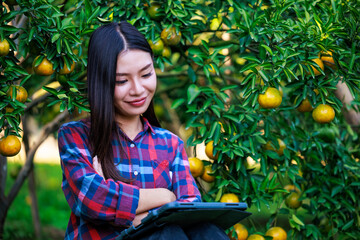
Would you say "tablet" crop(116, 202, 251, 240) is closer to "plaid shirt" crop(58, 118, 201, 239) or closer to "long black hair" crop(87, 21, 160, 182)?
"plaid shirt" crop(58, 118, 201, 239)

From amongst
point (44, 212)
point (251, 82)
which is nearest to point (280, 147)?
point (251, 82)

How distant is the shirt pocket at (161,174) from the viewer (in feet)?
7.19

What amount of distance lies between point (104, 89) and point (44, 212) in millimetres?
4223

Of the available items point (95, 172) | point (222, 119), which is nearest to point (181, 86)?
point (222, 119)

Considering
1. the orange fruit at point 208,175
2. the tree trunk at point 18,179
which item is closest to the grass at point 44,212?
the tree trunk at point 18,179

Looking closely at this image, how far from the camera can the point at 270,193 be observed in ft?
9.53

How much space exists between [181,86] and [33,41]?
5.27 ft

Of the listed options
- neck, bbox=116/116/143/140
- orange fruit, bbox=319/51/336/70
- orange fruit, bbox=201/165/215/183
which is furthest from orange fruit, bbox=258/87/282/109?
neck, bbox=116/116/143/140

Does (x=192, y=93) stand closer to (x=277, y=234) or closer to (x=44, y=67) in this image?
(x=44, y=67)

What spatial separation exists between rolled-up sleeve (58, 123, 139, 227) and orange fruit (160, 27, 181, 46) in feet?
3.00

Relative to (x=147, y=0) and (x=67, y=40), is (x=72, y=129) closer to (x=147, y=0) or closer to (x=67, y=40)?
(x=67, y=40)

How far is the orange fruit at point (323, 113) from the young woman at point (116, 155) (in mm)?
832

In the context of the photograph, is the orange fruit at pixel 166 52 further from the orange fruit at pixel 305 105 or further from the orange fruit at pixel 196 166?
the orange fruit at pixel 305 105

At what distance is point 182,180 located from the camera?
7.25ft
